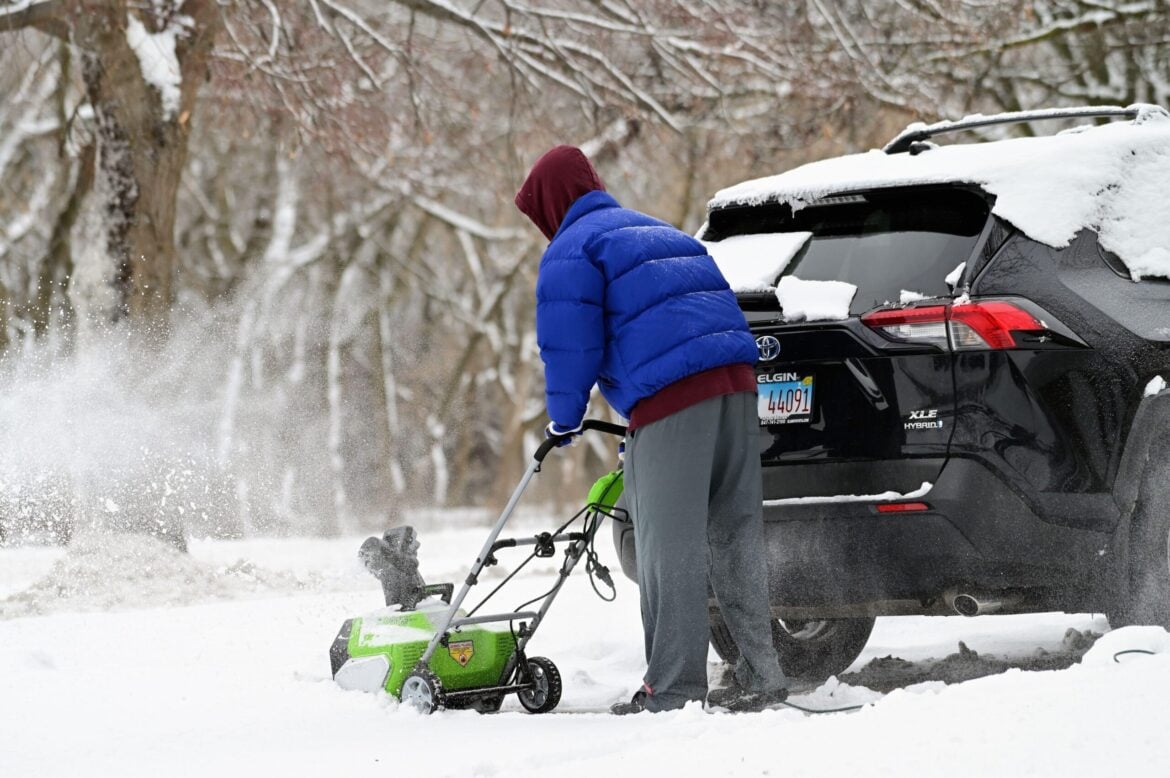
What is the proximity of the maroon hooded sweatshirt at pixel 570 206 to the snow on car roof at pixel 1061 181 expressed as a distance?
0.83 metres

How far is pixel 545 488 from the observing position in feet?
123

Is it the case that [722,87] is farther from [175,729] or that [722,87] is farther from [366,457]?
[366,457]

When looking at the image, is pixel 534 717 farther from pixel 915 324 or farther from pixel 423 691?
pixel 915 324

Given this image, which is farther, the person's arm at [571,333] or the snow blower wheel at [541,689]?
the snow blower wheel at [541,689]

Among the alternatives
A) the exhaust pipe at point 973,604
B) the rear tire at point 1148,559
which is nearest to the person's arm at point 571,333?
the exhaust pipe at point 973,604

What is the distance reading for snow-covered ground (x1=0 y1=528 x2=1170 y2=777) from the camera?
3588 millimetres

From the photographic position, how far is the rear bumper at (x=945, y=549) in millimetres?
4750

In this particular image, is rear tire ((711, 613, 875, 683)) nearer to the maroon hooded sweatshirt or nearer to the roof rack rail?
the maroon hooded sweatshirt

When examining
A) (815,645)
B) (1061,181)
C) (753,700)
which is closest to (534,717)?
(753,700)

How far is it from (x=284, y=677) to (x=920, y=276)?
2876 mm

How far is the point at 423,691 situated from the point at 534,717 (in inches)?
15.6

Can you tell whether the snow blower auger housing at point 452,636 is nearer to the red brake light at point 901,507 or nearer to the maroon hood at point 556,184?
the maroon hood at point 556,184

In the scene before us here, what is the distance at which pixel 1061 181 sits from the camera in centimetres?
511

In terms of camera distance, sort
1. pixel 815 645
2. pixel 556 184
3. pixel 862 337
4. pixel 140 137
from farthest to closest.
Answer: pixel 140 137 < pixel 815 645 < pixel 556 184 < pixel 862 337
